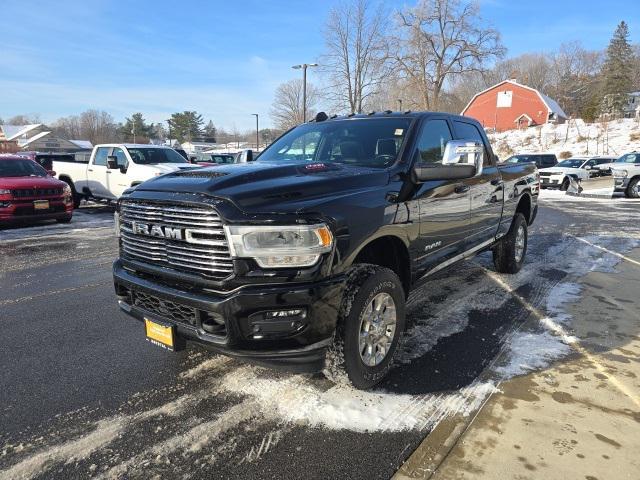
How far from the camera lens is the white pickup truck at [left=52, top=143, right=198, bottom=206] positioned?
11.5 m

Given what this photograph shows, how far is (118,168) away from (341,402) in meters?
10.8

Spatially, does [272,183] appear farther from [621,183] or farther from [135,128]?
[135,128]

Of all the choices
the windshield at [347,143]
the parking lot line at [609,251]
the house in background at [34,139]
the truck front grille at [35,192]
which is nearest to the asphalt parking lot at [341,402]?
the windshield at [347,143]

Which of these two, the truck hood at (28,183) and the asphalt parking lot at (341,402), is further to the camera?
the truck hood at (28,183)

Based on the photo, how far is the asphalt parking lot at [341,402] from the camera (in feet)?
8.00

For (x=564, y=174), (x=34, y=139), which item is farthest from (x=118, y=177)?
(x=34, y=139)

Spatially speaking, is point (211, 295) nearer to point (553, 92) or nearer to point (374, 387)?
point (374, 387)

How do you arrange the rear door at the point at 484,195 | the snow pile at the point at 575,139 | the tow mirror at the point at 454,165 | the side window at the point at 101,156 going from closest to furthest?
1. the tow mirror at the point at 454,165
2. the rear door at the point at 484,195
3. the side window at the point at 101,156
4. the snow pile at the point at 575,139

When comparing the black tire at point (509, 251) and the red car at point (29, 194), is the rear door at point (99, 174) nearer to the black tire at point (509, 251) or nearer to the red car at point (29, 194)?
the red car at point (29, 194)

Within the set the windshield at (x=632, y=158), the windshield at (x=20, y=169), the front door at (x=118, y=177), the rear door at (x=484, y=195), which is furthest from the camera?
the windshield at (x=632, y=158)

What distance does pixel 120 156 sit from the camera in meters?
12.2

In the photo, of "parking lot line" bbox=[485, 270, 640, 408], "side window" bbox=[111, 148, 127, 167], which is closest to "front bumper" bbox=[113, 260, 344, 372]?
"parking lot line" bbox=[485, 270, 640, 408]

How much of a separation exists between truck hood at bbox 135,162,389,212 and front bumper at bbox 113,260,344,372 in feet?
1.69

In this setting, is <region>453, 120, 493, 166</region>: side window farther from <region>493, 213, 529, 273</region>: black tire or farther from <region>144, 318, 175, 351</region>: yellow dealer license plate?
<region>144, 318, 175, 351</region>: yellow dealer license plate
